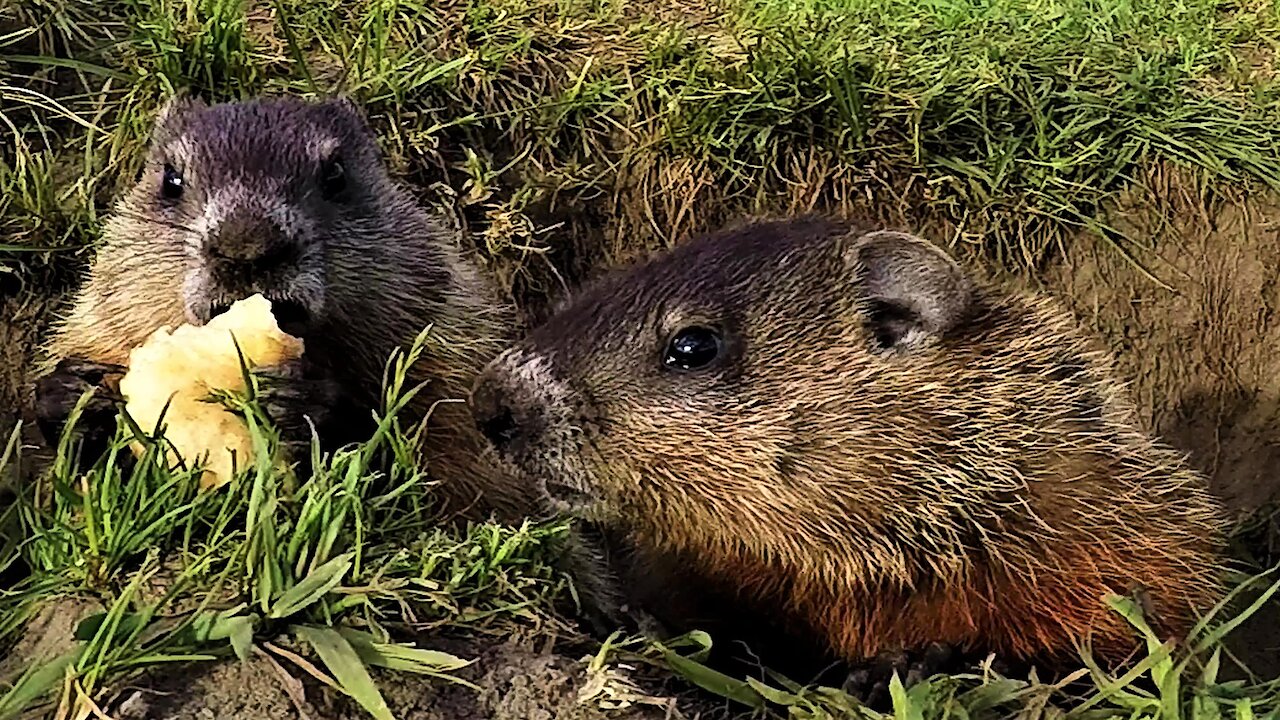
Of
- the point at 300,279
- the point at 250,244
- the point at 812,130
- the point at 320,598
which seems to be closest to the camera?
the point at 320,598

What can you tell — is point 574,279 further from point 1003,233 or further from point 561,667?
point 561,667

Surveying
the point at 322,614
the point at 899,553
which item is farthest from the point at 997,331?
the point at 322,614

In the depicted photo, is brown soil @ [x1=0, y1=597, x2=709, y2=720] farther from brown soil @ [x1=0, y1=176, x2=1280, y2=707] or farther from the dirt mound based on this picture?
the dirt mound

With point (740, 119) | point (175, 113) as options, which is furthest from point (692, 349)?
point (740, 119)

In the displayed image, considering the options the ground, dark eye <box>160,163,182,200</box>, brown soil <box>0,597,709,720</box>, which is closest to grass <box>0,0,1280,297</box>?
the ground

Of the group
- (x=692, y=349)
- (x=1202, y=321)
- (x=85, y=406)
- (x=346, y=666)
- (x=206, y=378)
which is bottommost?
(x=1202, y=321)

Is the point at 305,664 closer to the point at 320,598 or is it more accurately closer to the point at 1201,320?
the point at 320,598
